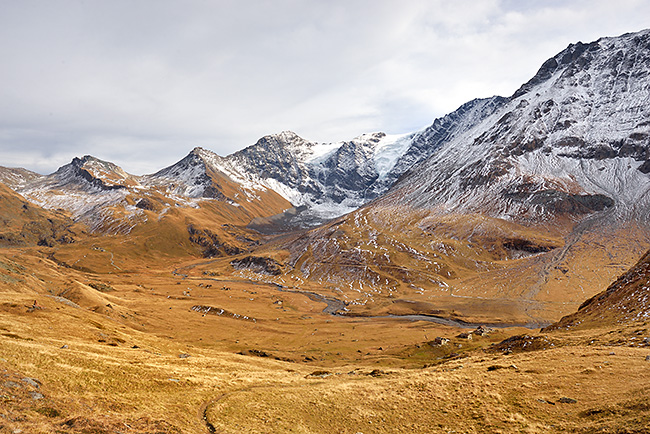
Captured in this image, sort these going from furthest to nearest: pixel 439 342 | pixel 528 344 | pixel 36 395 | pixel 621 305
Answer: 1. pixel 439 342
2. pixel 621 305
3. pixel 528 344
4. pixel 36 395

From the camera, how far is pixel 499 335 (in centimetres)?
9356

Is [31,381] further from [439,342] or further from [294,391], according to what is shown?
[439,342]

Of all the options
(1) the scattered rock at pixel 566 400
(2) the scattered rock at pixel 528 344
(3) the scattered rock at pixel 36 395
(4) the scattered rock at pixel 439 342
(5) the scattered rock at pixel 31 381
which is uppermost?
(5) the scattered rock at pixel 31 381

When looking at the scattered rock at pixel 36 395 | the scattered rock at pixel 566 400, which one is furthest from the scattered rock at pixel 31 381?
the scattered rock at pixel 566 400

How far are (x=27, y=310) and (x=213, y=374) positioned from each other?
36867 millimetres

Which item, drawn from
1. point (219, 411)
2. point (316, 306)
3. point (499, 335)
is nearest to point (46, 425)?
point (219, 411)

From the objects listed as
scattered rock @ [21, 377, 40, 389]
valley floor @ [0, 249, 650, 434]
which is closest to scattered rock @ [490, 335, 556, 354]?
valley floor @ [0, 249, 650, 434]

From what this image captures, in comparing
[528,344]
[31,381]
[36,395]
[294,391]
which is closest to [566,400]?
[528,344]

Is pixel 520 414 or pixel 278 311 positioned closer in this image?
pixel 520 414

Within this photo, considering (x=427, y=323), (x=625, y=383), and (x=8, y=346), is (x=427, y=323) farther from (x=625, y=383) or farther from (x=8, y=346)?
(x=8, y=346)

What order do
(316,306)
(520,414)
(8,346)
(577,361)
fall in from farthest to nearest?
1. (316,306)
2. (577,361)
3. (8,346)
4. (520,414)

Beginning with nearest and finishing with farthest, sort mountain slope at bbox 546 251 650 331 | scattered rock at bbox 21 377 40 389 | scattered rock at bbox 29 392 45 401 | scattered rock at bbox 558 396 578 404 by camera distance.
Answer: scattered rock at bbox 29 392 45 401 → scattered rock at bbox 21 377 40 389 → scattered rock at bbox 558 396 578 404 → mountain slope at bbox 546 251 650 331

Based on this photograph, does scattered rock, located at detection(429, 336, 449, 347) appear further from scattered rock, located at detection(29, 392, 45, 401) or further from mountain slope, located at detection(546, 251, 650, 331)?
scattered rock, located at detection(29, 392, 45, 401)

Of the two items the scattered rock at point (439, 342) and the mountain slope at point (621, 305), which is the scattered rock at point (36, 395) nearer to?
the mountain slope at point (621, 305)
